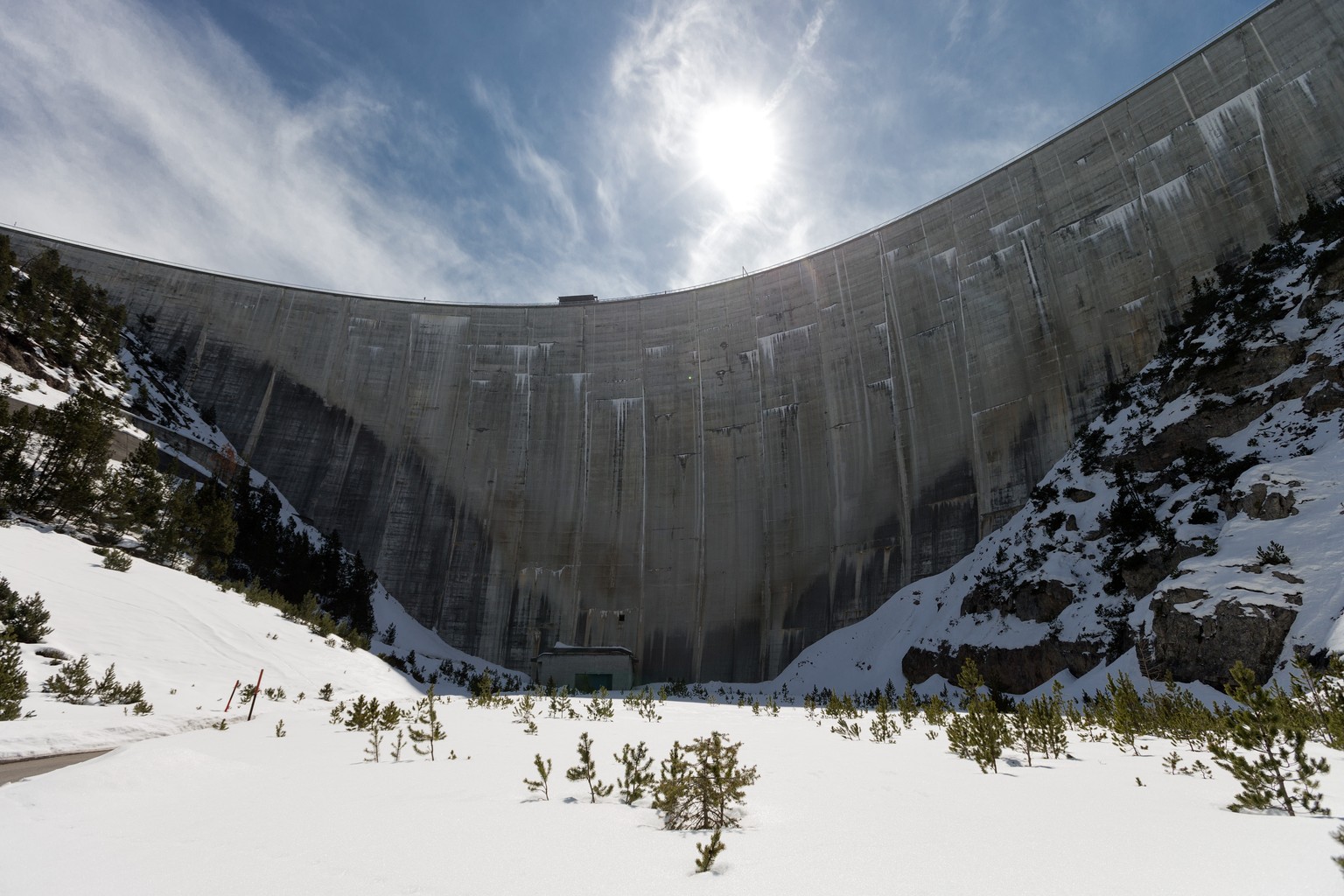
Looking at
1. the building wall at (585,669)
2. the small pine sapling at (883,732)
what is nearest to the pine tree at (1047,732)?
the small pine sapling at (883,732)

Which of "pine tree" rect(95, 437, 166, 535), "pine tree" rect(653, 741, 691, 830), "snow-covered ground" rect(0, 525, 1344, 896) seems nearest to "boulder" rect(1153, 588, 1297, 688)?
"snow-covered ground" rect(0, 525, 1344, 896)

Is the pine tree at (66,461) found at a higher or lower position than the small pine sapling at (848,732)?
higher

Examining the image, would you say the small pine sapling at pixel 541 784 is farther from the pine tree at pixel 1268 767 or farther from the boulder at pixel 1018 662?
the boulder at pixel 1018 662

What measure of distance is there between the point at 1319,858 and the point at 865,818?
2001 millimetres

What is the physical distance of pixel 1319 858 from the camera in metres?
2.73

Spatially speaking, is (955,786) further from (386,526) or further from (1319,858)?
(386,526)

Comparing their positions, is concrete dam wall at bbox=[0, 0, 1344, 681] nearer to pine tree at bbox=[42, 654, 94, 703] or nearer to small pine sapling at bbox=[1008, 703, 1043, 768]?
small pine sapling at bbox=[1008, 703, 1043, 768]

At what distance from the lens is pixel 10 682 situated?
6719mm

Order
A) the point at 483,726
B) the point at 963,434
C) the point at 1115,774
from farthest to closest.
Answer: the point at 963,434 → the point at 483,726 → the point at 1115,774

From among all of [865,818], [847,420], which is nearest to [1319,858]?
[865,818]

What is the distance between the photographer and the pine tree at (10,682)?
20.7 feet

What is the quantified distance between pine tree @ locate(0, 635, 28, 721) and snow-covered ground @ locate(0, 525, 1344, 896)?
242 mm

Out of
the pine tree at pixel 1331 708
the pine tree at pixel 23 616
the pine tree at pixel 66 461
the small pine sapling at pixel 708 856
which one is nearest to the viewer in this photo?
the small pine sapling at pixel 708 856

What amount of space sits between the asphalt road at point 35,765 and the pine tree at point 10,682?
1386 mm
